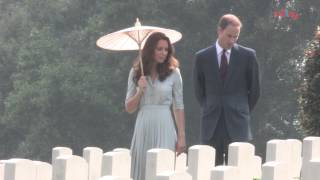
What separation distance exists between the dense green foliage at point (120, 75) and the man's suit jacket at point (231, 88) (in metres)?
22.4

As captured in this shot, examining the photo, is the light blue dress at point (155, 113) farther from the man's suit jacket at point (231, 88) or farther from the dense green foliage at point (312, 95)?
the dense green foliage at point (312, 95)

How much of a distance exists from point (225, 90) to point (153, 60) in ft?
1.97

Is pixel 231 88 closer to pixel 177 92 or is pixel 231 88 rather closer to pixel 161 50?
pixel 177 92

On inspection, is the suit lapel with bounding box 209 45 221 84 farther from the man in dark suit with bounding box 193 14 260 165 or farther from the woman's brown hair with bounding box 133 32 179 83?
the woman's brown hair with bounding box 133 32 179 83

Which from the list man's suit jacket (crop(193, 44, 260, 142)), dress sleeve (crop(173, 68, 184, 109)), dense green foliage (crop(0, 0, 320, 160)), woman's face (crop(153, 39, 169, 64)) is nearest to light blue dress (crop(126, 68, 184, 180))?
dress sleeve (crop(173, 68, 184, 109))

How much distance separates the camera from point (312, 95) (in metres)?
6.94

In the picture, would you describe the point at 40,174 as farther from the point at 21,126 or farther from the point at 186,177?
the point at 21,126

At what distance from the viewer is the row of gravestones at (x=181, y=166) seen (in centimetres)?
429

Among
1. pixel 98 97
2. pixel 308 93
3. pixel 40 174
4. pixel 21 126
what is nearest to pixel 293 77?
pixel 98 97

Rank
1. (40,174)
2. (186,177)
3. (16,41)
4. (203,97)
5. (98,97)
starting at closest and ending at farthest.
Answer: (186,177), (40,174), (203,97), (98,97), (16,41)

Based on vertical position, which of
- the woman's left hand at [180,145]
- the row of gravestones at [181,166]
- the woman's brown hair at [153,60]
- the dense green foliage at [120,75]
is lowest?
the row of gravestones at [181,166]

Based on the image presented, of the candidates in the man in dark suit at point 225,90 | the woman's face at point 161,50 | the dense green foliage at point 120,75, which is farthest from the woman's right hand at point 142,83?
the dense green foliage at point 120,75

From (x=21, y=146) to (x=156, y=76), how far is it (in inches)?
1009

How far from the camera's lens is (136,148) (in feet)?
20.9
